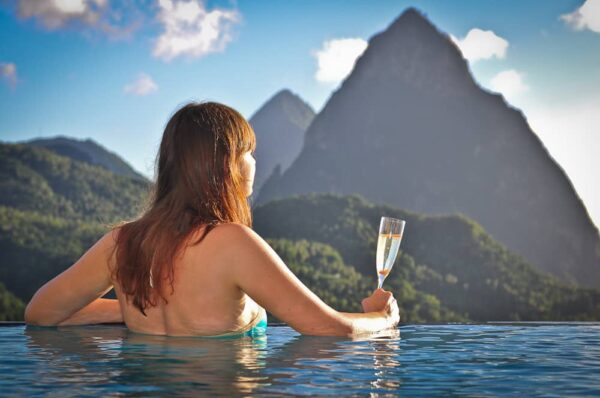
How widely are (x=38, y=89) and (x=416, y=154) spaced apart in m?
55.7

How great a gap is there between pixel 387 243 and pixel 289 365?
0.92 meters

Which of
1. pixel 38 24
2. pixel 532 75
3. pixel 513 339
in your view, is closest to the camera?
pixel 513 339

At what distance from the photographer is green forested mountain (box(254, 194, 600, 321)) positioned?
228 ft

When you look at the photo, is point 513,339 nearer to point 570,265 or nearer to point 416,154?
point 570,265

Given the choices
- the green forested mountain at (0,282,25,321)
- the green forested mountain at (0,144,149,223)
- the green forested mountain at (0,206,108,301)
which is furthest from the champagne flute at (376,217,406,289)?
the green forested mountain at (0,144,149,223)

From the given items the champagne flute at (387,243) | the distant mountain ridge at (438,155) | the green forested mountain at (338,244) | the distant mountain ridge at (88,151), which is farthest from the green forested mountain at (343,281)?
the champagne flute at (387,243)

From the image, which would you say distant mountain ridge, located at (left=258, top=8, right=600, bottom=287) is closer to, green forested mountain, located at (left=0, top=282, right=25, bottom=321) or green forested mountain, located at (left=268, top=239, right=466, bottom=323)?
green forested mountain, located at (left=268, top=239, right=466, bottom=323)

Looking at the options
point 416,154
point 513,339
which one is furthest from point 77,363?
point 416,154

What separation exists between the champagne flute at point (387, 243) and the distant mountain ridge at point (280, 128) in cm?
12871

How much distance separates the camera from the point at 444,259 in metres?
74.9

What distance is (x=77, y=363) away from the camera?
264 centimetres

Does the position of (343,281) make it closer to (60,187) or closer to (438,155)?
(60,187)

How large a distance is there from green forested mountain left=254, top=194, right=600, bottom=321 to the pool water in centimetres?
6412

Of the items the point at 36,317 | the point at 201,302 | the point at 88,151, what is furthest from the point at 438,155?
the point at 201,302
